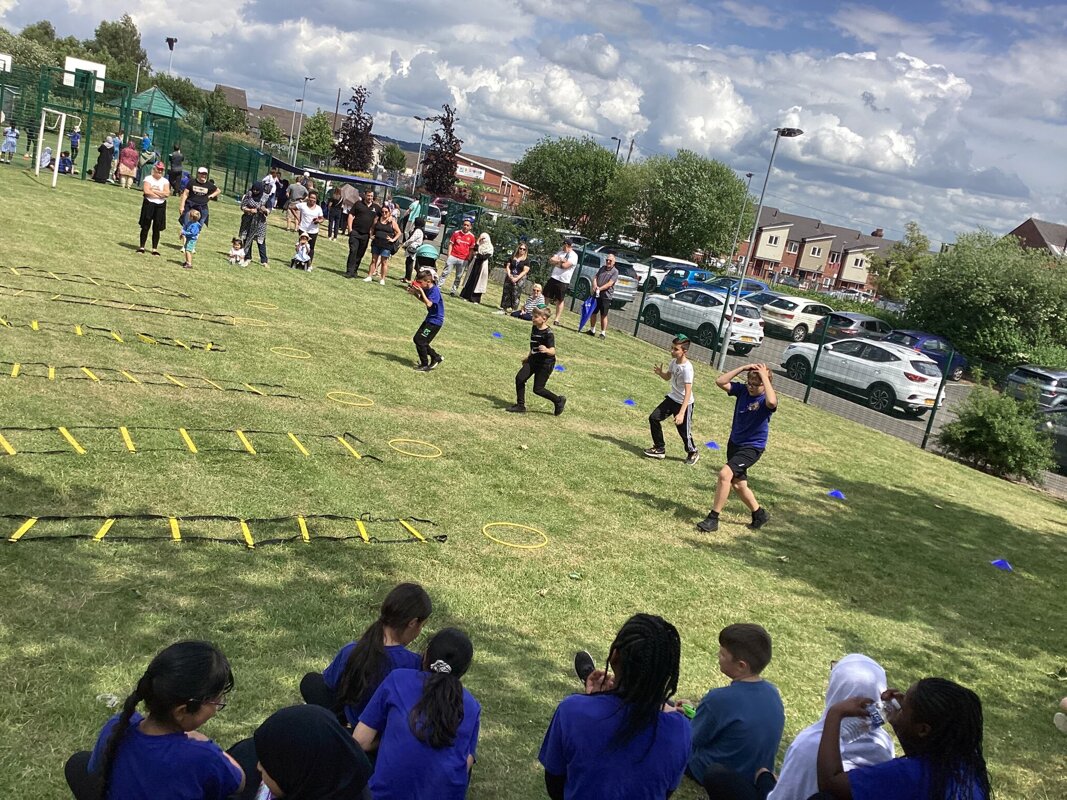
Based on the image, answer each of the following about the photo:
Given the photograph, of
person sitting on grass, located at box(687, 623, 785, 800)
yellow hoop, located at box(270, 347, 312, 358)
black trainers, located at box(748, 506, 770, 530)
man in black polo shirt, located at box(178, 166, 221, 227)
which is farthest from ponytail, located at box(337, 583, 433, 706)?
man in black polo shirt, located at box(178, 166, 221, 227)

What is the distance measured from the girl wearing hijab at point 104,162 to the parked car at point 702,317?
17626mm

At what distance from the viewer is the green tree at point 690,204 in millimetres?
61281

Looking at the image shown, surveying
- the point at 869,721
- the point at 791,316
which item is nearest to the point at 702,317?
the point at 791,316

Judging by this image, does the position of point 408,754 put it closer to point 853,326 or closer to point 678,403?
point 678,403

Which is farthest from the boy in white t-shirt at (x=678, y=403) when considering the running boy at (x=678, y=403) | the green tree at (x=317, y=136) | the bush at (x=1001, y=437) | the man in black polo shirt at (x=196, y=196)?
the green tree at (x=317, y=136)

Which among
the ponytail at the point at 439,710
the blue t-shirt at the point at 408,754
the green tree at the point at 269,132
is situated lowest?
the blue t-shirt at the point at 408,754

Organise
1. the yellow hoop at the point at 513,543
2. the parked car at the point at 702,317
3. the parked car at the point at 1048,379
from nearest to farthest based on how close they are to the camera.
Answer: the yellow hoop at the point at 513,543 → the parked car at the point at 1048,379 → the parked car at the point at 702,317

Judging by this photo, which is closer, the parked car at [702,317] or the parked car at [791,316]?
the parked car at [702,317]

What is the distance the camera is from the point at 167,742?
2.92 metres

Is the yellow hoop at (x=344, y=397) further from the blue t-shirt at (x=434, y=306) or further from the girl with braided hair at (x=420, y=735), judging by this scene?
the girl with braided hair at (x=420, y=735)

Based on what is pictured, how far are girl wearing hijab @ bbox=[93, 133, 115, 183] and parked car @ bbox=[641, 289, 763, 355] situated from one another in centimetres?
1763

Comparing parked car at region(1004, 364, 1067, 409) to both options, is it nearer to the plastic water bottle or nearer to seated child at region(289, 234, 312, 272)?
seated child at region(289, 234, 312, 272)

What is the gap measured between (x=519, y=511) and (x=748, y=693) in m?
4.20

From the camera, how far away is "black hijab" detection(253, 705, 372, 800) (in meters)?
2.77
